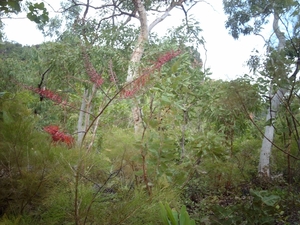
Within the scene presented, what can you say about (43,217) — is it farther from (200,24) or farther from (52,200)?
(200,24)

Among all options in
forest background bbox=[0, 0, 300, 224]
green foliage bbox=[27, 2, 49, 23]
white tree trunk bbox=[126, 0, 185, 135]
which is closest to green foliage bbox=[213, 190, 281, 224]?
forest background bbox=[0, 0, 300, 224]

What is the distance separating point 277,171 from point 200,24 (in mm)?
3514

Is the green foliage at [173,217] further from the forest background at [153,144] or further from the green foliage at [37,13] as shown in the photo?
the green foliage at [37,13]

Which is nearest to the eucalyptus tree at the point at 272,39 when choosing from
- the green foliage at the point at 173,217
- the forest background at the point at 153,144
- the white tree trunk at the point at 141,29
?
the forest background at the point at 153,144

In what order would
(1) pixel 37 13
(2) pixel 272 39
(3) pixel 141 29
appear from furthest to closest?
(3) pixel 141 29 → (2) pixel 272 39 → (1) pixel 37 13

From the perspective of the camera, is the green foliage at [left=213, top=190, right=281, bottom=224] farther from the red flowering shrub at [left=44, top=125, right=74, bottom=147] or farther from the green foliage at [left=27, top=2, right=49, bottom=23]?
the green foliage at [left=27, top=2, right=49, bottom=23]

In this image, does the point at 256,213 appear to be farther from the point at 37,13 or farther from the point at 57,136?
the point at 37,13

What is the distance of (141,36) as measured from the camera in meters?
6.30

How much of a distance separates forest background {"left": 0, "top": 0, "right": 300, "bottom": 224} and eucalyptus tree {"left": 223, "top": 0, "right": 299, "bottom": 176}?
0.5 inches

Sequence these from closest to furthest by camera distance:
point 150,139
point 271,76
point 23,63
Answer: point 150,139 < point 271,76 < point 23,63

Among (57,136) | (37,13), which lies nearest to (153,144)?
(57,136)

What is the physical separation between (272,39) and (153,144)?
8.17 feet

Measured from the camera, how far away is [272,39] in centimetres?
396

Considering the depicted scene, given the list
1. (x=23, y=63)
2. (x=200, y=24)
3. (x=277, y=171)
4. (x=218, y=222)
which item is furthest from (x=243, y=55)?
(x=23, y=63)
